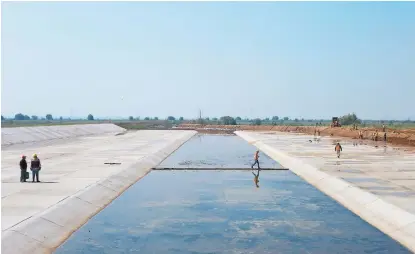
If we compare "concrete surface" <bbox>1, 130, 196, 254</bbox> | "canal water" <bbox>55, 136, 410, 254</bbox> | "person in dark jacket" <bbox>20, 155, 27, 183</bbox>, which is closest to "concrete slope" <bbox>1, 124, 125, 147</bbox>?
"concrete surface" <bbox>1, 130, 196, 254</bbox>

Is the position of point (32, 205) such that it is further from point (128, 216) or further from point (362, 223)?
point (362, 223)

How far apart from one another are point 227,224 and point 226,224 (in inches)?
1.6

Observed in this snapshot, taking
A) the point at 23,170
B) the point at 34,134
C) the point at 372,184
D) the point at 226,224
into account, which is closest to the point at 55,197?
the point at 23,170

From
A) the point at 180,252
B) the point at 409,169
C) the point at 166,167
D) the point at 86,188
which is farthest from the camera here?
the point at 166,167

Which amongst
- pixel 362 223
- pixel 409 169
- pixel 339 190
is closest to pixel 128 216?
pixel 362 223

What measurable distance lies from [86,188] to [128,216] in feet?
14.6

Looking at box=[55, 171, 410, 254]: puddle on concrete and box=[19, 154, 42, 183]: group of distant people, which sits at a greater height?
box=[19, 154, 42, 183]: group of distant people

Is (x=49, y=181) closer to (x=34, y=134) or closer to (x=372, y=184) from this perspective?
(x=372, y=184)

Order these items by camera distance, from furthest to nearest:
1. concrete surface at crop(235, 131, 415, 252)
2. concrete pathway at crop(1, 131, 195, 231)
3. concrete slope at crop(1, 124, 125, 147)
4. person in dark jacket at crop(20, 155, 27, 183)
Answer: concrete slope at crop(1, 124, 125, 147), person in dark jacket at crop(20, 155, 27, 183), concrete pathway at crop(1, 131, 195, 231), concrete surface at crop(235, 131, 415, 252)

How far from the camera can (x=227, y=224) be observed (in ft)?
56.2

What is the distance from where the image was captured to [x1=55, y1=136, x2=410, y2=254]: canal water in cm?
1445

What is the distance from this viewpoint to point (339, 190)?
75.9ft

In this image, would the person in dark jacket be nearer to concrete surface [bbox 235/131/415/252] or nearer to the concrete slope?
concrete surface [bbox 235/131/415/252]

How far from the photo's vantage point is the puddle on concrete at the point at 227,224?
14445mm
